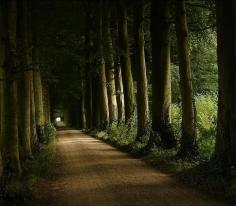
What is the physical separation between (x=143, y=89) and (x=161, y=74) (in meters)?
3.41

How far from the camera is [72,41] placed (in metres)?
40.3

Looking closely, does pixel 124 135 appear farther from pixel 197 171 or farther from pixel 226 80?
pixel 226 80

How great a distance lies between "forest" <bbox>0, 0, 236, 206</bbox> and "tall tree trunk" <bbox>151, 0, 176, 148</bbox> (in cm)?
4

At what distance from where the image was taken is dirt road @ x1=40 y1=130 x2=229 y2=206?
36.1 ft

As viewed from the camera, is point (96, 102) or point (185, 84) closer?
point (185, 84)

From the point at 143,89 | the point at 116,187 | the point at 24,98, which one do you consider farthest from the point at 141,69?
the point at 116,187

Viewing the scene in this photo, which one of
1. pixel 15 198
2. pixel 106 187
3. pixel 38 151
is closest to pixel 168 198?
pixel 106 187

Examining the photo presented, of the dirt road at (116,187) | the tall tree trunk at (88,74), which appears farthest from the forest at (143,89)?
the tall tree trunk at (88,74)

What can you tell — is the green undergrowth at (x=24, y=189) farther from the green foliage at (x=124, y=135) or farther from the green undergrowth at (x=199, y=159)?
the green foliage at (x=124, y=135)

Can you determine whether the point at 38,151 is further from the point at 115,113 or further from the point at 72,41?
the point at 72,41

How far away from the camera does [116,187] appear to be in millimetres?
12992

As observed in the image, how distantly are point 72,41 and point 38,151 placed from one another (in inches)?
745

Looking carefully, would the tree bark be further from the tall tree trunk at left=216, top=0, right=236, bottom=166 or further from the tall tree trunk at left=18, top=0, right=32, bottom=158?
the tall tree trunk at left=216, top=0, right=236, bottom=166

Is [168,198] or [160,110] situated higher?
[160,110]
